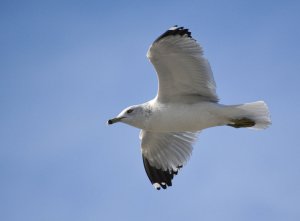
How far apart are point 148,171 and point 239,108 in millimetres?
1996

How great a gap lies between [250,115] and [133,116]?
4.68ft

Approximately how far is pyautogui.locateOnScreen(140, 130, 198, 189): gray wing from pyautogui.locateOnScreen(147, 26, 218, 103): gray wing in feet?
3.62

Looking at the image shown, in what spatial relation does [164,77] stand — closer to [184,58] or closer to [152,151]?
[184,58]

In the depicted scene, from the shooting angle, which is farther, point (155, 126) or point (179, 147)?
point (179, 147)

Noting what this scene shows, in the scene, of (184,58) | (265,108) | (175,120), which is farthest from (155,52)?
(265,108)

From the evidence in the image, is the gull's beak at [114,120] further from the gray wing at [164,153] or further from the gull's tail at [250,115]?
the gull's tail at [250,115]

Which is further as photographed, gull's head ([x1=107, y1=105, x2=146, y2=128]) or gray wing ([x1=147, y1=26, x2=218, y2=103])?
→ gull's head ([x1=107, y1=105, x2=146, y2=128])

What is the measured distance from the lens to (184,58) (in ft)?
27.9

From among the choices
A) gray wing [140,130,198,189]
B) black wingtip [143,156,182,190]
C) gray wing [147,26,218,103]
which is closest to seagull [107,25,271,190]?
gray wing [147,26,218,103]

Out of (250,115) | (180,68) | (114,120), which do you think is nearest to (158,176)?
(114,120)

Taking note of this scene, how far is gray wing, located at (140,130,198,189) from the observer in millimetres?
9930

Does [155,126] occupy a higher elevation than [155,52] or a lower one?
lower

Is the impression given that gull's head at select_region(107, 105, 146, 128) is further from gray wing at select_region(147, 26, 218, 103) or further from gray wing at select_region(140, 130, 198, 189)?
gray wing at select_region(140, 130, 198, 189)

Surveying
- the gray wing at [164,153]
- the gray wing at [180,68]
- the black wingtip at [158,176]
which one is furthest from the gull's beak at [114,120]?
the black wingtip at [158,176]
